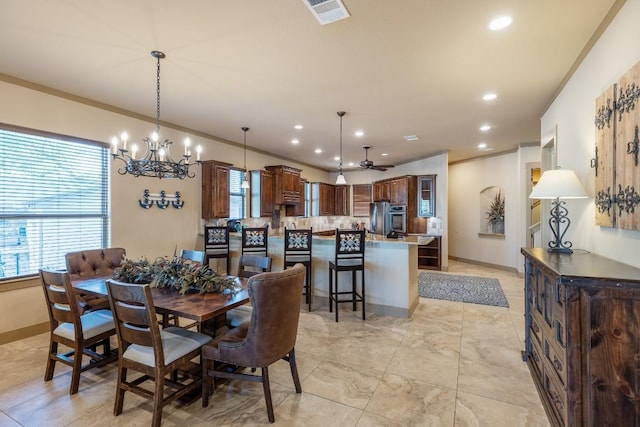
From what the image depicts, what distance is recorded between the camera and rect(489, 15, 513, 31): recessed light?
2238 millimetres

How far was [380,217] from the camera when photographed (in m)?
8.58

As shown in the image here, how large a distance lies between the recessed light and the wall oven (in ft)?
18.9

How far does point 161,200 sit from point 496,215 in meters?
7.31

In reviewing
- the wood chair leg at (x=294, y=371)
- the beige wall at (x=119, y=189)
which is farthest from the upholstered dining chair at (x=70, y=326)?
the wood chair leg at (x=294, y=371)

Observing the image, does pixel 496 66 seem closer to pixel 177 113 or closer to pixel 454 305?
pixel 454 305

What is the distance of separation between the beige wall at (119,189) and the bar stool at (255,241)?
Answer: 1.22m

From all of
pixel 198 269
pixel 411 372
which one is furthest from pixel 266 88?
pixel 411 372

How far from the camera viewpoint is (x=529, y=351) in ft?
9.50

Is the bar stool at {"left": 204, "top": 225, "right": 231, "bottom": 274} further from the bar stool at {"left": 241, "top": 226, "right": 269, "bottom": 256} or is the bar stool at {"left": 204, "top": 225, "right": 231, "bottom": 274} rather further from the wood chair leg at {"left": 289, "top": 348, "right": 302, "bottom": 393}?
the wood chair leg at {"left": 289, "top": 348, "right": 302, "bottom": 393}

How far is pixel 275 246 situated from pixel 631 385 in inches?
164

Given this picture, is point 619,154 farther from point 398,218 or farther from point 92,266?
point 398,218

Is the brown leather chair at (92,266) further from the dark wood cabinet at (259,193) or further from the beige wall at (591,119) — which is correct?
the beige wall at (591,119)

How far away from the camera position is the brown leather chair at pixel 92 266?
3099 mm

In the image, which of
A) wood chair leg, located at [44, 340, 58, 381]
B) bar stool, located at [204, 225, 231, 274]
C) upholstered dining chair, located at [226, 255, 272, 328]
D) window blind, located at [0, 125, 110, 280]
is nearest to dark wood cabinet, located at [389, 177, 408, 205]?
bar stool, located at [204, 225, 231, 274]
